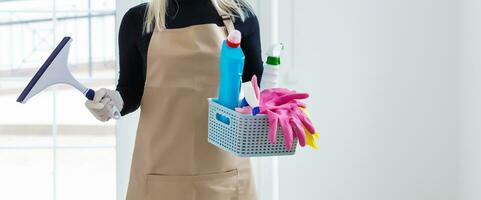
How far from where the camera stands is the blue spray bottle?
1.33 meters

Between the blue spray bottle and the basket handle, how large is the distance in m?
0.03

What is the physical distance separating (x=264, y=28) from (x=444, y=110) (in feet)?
2.35

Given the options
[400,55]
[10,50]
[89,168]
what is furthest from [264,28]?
[89,168]

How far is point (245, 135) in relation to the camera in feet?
4.36

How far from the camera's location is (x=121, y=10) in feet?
7.06

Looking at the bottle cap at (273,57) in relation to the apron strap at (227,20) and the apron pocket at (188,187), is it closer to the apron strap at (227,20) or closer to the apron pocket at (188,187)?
the apron strap at (227,20)

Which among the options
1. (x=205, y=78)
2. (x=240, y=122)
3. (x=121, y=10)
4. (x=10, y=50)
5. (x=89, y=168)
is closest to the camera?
(x=240, y=122)

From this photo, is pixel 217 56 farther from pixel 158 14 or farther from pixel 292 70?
pixel 292 70

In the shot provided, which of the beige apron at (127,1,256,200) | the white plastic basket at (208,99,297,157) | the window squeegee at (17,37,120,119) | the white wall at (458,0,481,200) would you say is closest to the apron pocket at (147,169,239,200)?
the beige apron at (127,1,256,200)

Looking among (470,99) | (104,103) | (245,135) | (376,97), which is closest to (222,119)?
(245,135)

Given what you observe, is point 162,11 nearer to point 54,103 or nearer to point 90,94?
point 90,94

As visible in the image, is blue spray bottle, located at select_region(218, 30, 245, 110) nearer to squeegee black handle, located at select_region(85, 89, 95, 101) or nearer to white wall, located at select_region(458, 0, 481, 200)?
squeegee black handle, located at select_region(85, 89, 95, 101)

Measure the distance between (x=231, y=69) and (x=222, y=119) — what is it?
121 millimetres

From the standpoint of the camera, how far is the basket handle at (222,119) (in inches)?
53.8
